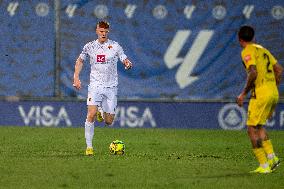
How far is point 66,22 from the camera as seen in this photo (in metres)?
22.5

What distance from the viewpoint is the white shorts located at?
16.1 m

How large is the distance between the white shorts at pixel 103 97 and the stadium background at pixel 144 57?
555 centimetres

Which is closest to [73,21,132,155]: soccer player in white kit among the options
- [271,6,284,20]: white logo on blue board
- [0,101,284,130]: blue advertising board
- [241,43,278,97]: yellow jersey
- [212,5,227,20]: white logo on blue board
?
[241,43,278,97]: yellow jersey

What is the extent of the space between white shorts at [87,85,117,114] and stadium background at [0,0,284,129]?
555 cm

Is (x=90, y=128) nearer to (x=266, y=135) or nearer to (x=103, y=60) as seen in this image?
(x=103, y=60)

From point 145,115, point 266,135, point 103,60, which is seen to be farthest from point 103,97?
point 145,115

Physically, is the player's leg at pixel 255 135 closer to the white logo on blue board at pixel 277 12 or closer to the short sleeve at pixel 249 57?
the short sleeve at pixel 249 57

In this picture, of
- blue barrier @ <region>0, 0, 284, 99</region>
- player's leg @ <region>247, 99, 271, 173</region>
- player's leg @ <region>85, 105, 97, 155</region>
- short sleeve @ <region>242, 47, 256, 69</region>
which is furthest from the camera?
blue barrier @ <region>0, 0, 284, 99</region>

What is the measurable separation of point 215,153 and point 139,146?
6.13ft

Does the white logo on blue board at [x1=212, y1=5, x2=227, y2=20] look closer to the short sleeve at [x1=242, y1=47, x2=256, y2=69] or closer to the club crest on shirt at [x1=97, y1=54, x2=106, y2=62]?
the club crest on shirt at [x1=97, y1=54, x2=106, y2=62]

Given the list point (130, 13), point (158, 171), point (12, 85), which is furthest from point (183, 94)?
point (158, 171)

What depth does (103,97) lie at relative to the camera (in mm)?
16438

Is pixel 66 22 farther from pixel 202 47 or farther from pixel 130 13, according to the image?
pixel 202 47

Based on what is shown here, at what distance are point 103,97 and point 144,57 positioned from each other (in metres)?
5.88
